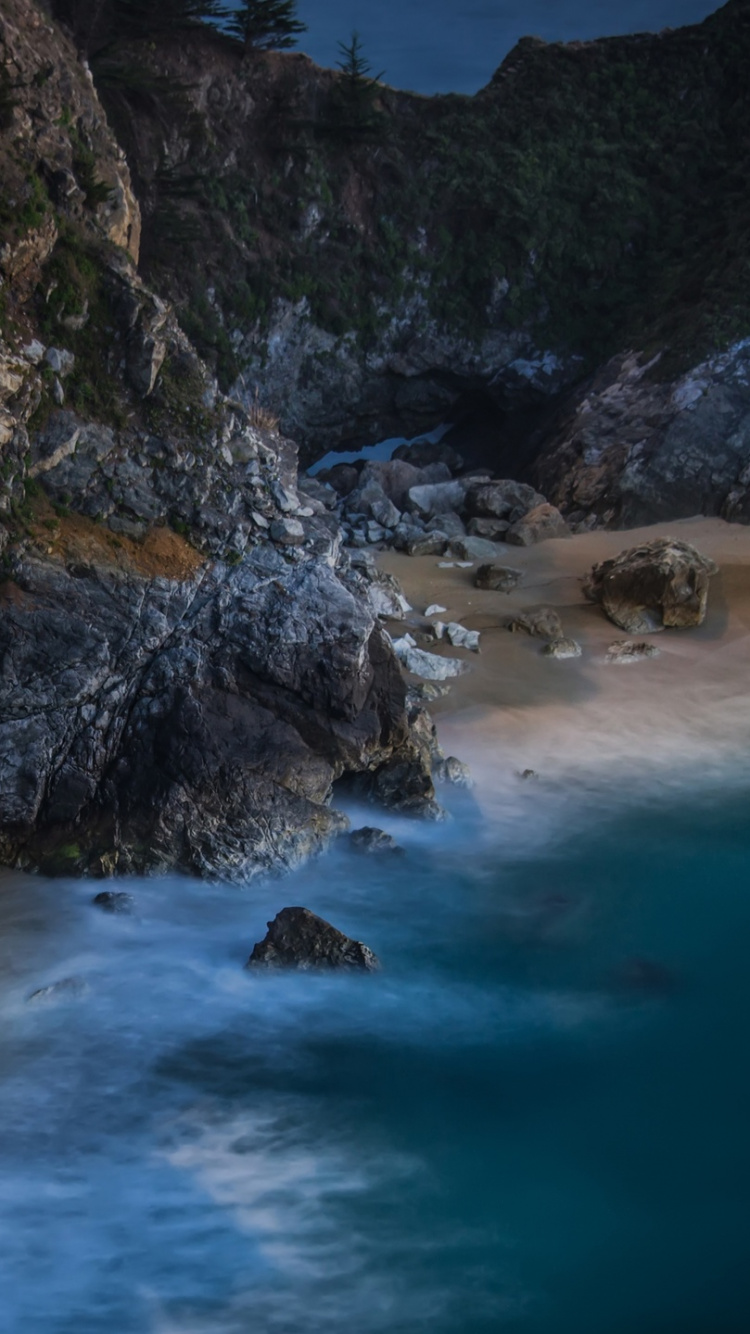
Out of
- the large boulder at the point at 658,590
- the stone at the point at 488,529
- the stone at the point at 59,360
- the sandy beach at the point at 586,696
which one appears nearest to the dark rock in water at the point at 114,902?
the sandy beach at the point at 586,696

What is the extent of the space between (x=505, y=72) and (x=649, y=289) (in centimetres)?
593

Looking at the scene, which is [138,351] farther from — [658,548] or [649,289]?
[649,289]

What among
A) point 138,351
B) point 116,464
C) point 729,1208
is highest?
point 138,351

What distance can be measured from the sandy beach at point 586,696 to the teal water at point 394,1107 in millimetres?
1662

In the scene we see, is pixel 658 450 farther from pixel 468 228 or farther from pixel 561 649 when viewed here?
pixel 468 228

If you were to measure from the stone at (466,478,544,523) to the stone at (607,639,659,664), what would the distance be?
5.79 m

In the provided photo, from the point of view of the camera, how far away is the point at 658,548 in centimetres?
1332

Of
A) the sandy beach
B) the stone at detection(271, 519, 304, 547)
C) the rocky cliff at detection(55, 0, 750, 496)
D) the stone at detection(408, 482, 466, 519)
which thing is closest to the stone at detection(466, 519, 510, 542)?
the stone at detection(408, 482, 466, 519)

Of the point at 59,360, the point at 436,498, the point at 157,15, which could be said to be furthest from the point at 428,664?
the point at 157,15

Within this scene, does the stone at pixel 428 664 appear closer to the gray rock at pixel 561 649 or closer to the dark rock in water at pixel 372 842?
the gray rock at pixel 561 649

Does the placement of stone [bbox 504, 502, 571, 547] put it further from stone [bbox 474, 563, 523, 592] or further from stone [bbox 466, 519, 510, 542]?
stone [bbox 474, 563, 523, 592]

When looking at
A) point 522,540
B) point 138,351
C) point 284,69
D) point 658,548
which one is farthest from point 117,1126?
point 284,69

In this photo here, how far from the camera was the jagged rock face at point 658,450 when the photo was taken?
17203 millimetres

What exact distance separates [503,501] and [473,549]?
229 centimetres
